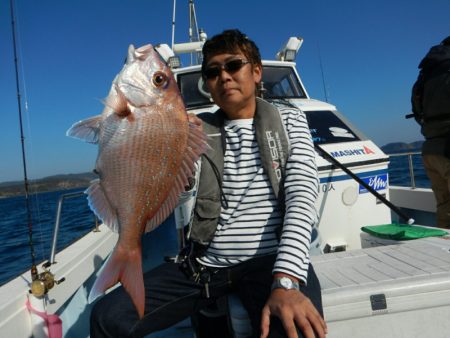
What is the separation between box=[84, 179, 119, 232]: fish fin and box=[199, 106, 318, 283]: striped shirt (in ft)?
2.08

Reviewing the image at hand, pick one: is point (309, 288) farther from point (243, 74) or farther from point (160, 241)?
point (160, 241)

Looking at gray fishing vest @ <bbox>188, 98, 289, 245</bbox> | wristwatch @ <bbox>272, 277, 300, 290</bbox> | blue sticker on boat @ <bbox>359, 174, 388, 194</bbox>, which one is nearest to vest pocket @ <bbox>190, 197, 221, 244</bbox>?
gray fishing vest @ <bbox>188, 98, 289, 245</bbox>

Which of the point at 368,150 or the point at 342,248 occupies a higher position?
the point at 368,150

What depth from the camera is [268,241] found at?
1829 millimetres

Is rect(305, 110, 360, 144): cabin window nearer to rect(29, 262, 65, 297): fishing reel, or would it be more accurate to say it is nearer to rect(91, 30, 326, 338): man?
rect(91, 30, 326, 338): man

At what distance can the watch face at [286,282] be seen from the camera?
59.0 inches

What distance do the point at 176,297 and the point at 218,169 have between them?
0.75 meters

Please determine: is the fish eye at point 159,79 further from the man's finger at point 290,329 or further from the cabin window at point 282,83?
the cabin window at point 282,83

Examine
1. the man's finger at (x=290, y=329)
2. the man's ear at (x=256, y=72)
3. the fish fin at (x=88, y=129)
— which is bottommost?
the man's finger at (x=290, y=329)

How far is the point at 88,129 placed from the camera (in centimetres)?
143

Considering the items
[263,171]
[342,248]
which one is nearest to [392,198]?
[342,248]

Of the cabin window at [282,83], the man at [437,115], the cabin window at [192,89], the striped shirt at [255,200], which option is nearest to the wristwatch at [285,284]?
the striped shirt at [255,200]

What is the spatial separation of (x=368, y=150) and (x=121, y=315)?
3.63 meters

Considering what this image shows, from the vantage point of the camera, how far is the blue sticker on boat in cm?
408
